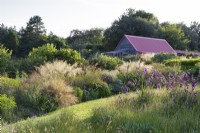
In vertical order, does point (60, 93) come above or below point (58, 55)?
below

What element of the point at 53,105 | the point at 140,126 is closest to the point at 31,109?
the point at 53,105

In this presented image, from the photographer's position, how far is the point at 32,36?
53.6 meters

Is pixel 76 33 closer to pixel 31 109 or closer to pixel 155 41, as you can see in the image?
pixel 155 41

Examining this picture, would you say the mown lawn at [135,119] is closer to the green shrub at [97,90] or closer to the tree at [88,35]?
the green shrub at [97,90]

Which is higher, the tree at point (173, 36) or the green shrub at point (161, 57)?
the tree at point (173, 36)

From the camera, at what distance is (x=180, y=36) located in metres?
52.8

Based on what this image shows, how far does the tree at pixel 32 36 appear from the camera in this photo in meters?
49.2

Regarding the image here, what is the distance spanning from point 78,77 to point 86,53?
30.8 meters

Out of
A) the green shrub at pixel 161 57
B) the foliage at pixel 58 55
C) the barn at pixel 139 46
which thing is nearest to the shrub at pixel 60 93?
the foliage at pixel 58 55

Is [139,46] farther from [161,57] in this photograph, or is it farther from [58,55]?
[58,55]

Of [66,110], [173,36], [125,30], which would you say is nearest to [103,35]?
[125,30]

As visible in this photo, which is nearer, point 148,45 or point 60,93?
point 60,93

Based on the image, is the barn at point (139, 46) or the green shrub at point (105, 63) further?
the barn at point (139, 46)

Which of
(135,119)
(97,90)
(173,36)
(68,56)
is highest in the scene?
(173,36)
